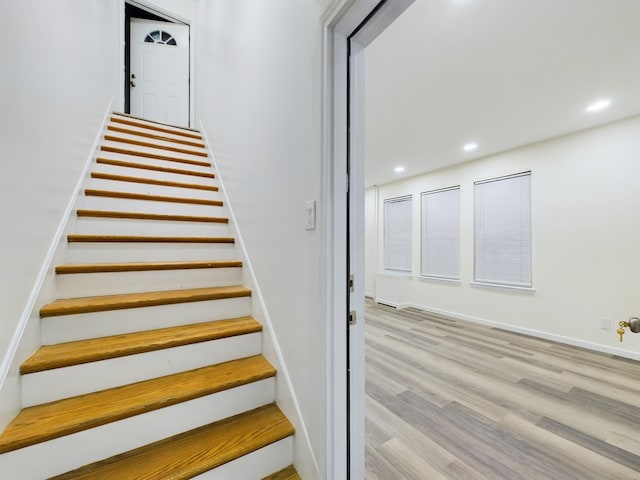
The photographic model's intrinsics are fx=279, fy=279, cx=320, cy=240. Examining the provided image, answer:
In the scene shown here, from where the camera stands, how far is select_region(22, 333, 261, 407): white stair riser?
43.4 inches

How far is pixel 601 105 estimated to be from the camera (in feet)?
8.38

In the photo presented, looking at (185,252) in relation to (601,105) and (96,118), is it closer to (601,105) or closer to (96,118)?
(96,118)

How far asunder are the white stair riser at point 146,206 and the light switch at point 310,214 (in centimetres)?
144

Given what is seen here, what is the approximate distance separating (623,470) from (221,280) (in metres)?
2.46

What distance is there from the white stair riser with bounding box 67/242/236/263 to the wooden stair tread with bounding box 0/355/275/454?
0.84m

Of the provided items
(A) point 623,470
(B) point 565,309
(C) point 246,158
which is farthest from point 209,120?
(B) point 565,309

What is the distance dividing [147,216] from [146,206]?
0.21 metres

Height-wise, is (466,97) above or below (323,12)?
above

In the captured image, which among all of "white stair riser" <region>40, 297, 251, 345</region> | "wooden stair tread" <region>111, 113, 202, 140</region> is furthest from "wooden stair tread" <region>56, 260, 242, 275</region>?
"wooden stair tread" <region>111, 113, 202, 140</region>

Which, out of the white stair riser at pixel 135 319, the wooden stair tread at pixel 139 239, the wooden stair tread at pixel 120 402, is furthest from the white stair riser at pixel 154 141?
the wooden stair tread at pixel 120 402

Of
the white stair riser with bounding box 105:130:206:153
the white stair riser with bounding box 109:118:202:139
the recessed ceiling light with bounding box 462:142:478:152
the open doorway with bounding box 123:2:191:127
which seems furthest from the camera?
the open doorway with bounding box 123:2:191:127

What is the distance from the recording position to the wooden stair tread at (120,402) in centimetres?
95

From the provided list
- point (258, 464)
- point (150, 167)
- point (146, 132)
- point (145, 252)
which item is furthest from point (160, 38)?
point (258, 464)

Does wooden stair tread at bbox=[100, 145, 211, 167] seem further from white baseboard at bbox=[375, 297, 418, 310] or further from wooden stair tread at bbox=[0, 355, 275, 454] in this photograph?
white baseboard at bbox=[375, 297, 418, 310]
